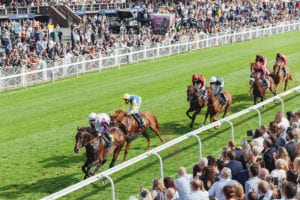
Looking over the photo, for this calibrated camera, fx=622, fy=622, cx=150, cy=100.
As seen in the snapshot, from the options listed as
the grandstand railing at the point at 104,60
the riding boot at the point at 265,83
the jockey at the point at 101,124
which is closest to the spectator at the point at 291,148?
the jockey at the point at 101,124

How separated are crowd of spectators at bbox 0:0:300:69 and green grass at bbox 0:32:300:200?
1918 mm

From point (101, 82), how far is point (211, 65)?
261 inches

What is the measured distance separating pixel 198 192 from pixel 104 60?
2168 cm

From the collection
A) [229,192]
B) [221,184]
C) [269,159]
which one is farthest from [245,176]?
[229,192]

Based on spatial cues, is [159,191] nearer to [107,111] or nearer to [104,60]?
[107,111]

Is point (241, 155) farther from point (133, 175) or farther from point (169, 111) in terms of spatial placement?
point (169, 111)

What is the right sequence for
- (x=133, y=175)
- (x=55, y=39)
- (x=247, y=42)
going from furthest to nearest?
(x=247, y=42) → (x=55, y=39) → (x=133, y=175)

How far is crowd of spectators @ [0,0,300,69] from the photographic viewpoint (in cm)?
2872

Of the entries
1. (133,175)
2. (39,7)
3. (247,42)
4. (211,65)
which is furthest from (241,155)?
(39,7)

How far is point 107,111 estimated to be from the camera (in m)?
19.8

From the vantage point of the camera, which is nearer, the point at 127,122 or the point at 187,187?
the point at 187,187

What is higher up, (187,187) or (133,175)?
(187,187)

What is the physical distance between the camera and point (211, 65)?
3014cm

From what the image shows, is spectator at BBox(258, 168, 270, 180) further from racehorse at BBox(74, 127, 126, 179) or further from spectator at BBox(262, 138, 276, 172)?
racehorse at BBox(74, 127, 126, 179)
